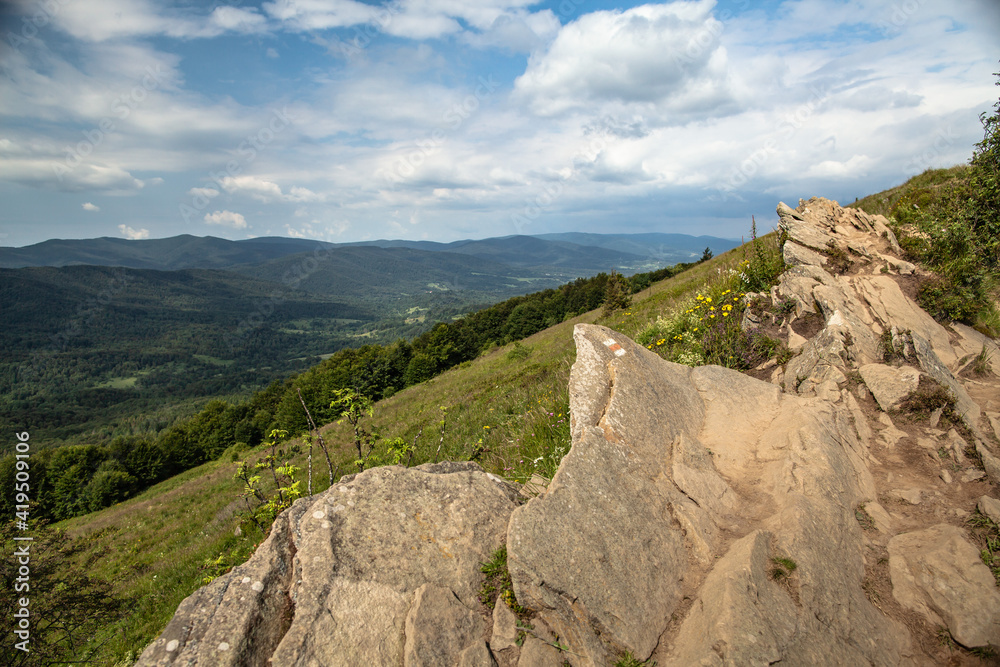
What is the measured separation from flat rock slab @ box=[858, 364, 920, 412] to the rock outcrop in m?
0.03

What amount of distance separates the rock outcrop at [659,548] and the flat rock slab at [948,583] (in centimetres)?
2

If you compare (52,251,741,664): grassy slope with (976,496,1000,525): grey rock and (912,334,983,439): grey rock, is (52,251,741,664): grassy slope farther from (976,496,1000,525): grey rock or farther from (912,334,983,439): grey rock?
(912,334,983,439): grey rock

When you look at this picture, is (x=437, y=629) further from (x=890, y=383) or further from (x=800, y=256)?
(x=800, y=256)

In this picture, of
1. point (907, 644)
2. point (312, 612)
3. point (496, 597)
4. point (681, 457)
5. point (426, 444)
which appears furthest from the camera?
point (426, 444)

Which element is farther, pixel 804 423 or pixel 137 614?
pixel 137 614

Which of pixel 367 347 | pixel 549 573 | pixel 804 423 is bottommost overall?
pixel 367 347

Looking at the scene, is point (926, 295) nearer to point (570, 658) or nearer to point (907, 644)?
point (907, 644)

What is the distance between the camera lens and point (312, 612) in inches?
148

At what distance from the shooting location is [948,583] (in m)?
3.74

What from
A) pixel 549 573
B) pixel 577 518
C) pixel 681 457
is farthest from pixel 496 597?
pixel 681 457

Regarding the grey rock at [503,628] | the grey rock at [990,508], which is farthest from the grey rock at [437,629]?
the grey rock at [990,508]

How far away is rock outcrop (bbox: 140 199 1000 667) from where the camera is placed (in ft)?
11.6

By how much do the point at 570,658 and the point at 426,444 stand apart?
383 inches

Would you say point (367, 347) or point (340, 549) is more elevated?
point (340, 549)
